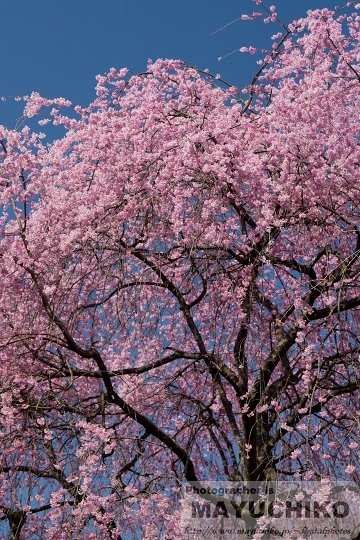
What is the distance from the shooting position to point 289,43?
8953 millimetres

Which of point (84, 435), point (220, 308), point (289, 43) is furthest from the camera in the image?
point (289, 43)

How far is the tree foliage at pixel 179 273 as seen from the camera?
7.15 m

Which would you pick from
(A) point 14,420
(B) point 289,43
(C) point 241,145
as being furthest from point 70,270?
(B) point 289,43

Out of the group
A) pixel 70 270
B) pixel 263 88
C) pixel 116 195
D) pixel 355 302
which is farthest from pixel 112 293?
pixel 263 88

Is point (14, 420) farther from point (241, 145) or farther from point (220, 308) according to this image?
point (241, 145)

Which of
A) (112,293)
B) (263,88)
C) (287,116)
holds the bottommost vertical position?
(112,293)

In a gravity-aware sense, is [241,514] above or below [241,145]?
below

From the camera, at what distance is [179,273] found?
8.20 meters

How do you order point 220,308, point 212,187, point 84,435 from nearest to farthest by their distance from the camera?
point 84,435
point 212,187
point 220,308

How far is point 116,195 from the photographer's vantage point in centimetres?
767

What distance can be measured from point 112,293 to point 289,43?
3607mm

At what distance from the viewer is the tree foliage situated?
7.15 metres

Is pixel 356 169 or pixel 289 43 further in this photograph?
pixel 289 43

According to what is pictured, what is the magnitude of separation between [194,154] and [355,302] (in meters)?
2.12
